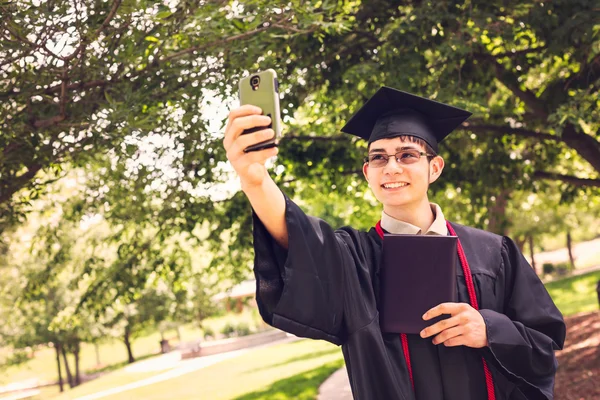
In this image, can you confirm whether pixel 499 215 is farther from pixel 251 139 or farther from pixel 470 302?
pixel 251 139

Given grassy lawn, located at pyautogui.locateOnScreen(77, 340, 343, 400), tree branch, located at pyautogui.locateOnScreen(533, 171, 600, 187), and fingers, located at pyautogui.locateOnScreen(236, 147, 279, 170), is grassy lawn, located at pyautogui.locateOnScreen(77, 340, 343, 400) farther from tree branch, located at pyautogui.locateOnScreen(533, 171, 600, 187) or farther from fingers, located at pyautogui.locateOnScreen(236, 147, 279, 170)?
fingers, located at pyautogui.locateOnScreen(236, 147, 279, 170)

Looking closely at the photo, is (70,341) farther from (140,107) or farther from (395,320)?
(395,320)

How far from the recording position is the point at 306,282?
2236 mm

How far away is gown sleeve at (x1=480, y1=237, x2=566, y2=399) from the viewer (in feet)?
8.30

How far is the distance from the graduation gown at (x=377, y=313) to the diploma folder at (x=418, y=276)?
6 cm

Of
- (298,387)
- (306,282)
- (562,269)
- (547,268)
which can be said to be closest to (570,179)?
(298,387)

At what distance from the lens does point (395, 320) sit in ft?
8.07

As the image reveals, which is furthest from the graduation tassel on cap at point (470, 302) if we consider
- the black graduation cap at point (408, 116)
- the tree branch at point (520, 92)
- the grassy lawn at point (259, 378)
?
the grassy lawn at point (259, 378)

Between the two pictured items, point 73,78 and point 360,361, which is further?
point 73,78

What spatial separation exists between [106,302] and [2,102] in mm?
3721

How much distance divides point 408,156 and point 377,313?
691 millimetres

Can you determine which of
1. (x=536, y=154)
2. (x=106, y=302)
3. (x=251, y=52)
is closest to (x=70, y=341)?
(x=106, y=302)

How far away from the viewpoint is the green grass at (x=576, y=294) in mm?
18609

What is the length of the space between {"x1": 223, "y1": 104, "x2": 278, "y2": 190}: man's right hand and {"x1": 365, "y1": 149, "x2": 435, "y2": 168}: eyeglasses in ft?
2.75
